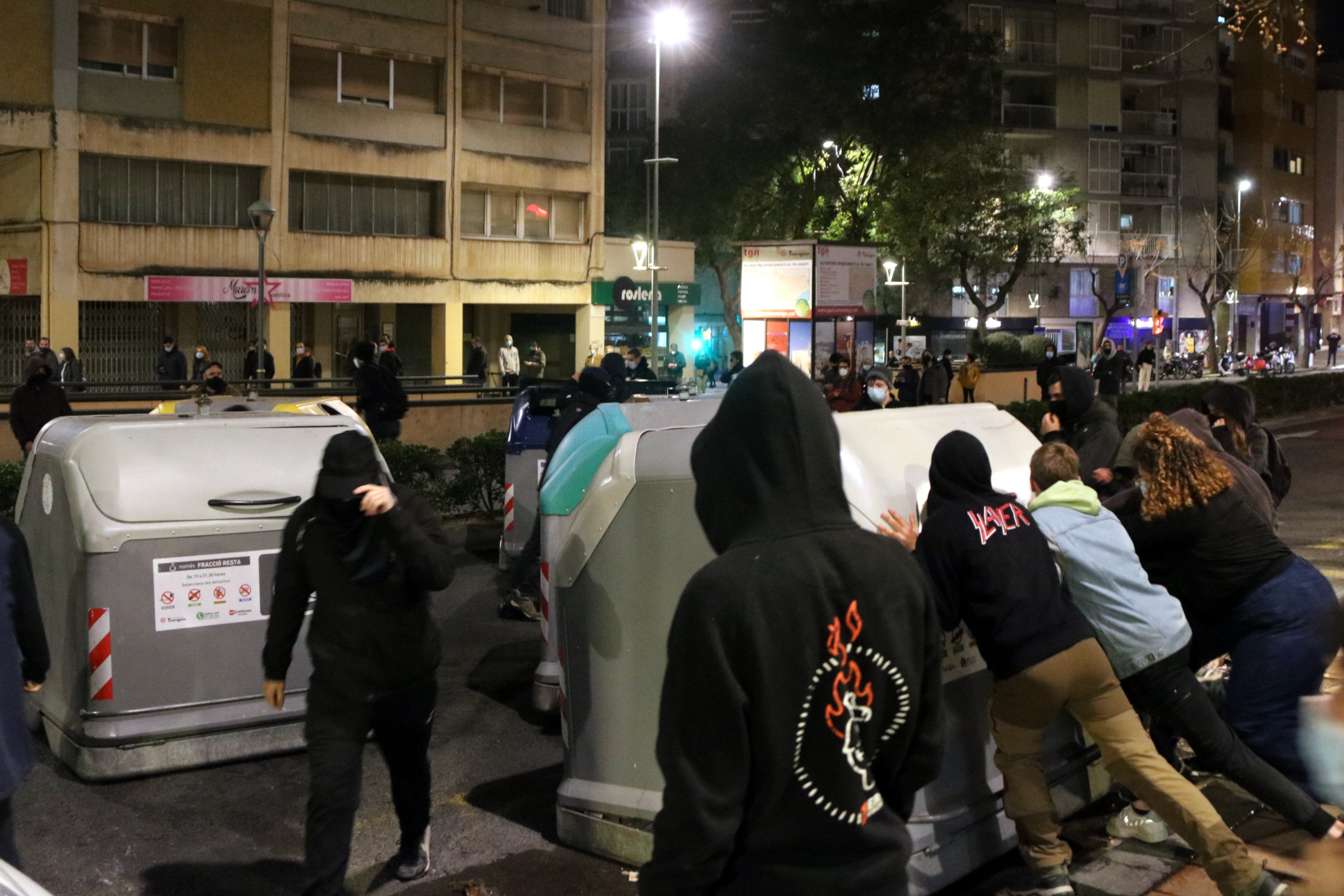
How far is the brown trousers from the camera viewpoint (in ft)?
15.1

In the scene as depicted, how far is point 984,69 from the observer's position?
4384 centimetres

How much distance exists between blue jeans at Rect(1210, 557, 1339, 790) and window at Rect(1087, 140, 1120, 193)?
6521 cm

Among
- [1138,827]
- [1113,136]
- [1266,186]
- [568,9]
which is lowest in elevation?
[1138,827]

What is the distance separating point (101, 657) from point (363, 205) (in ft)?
109

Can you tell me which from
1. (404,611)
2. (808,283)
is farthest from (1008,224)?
(404,611)

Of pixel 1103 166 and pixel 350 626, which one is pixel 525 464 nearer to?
pixel 350 626

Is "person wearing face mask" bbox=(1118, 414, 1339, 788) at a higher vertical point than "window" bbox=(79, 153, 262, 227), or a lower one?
lower

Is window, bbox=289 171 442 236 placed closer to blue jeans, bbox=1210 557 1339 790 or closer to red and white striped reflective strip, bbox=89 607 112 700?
red and white striped reflective strip, bbox=89 607 112 700

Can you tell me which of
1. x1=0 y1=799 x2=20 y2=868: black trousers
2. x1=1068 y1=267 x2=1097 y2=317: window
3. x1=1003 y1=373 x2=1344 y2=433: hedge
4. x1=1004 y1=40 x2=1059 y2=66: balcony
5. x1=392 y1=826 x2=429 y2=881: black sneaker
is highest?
x1=1004 y1=40 x2=1059 y2=66: balcony

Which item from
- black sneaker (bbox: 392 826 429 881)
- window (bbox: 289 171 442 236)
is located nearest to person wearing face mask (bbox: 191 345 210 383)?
window (bbox: 289 171 442 236)

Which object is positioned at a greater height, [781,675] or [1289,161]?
[1289,161]

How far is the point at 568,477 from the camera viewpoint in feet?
22.7

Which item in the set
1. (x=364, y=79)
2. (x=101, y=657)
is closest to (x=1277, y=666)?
(x=101, y=657)

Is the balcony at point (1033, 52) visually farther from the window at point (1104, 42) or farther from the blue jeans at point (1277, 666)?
the blue jeans at point (1277, 666)
